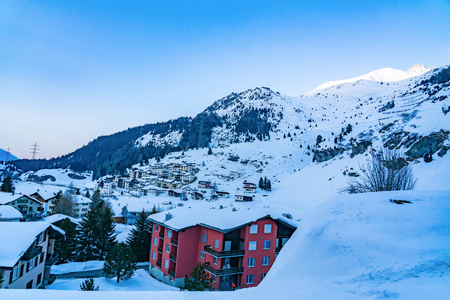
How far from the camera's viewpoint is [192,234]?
29781 mm

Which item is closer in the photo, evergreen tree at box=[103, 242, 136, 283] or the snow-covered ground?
the snow-covered ground

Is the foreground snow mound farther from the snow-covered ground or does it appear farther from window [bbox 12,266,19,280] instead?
the snow-covered ground

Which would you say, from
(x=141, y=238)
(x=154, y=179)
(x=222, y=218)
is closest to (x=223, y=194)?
(x=141, y=238)

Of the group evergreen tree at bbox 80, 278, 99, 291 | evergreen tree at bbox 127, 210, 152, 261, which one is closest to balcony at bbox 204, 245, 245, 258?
evergreen tree at bbox 80, 278, 99, 291

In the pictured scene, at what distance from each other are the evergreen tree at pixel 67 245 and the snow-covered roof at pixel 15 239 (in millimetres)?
18424

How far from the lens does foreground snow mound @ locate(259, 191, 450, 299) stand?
17.8 ft

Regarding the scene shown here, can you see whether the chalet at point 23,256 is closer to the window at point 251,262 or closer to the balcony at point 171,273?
the balcony at point 171,273

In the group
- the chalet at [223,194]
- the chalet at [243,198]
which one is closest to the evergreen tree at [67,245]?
the chalet at [243,198]

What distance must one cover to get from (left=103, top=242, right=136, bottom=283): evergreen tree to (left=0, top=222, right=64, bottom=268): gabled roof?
8369mm

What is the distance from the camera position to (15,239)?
1877 cm

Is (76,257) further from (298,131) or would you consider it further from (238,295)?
(298,131)

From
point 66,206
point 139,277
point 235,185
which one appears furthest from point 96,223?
point 235,185

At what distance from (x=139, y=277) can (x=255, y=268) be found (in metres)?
14.5

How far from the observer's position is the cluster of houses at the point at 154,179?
372 feet
